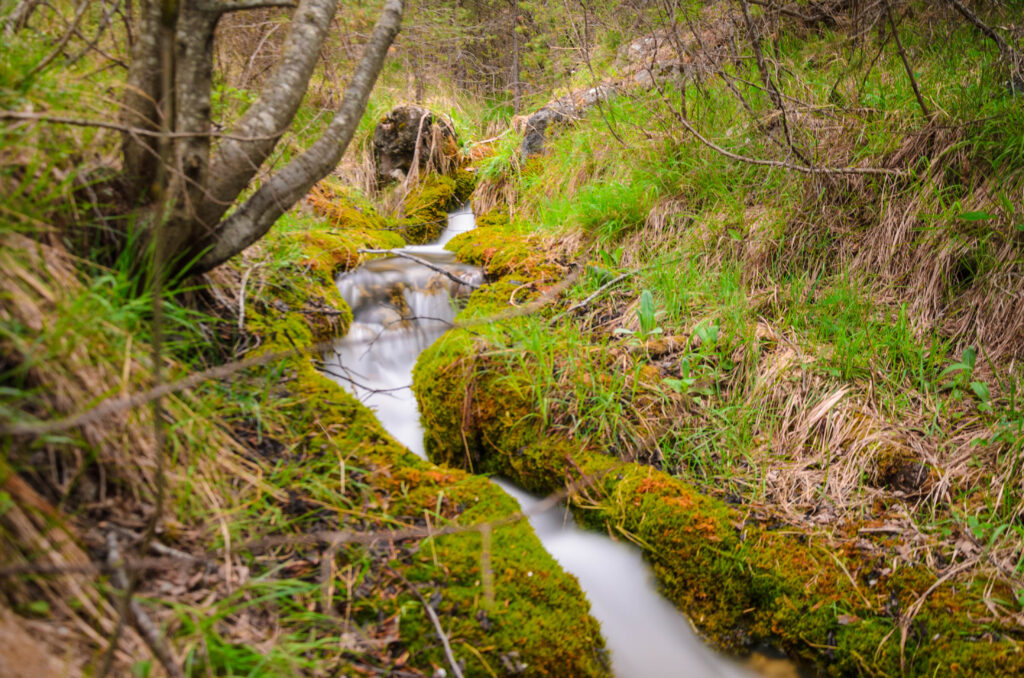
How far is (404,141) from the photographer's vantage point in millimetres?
6250

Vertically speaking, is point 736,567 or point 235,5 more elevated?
point 235,5

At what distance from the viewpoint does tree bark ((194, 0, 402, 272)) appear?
2.30 metres

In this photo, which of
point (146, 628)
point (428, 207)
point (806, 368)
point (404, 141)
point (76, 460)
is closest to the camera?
point (146, 628)

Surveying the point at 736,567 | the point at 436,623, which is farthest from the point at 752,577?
the point at 436,623

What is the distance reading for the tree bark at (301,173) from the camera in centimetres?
230

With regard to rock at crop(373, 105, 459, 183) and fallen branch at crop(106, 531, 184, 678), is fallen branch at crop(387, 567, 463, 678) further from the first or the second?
rock at crop(373, 105, 459, 183)

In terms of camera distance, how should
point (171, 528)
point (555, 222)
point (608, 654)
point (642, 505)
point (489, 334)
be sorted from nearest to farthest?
point (171, 528), point (608, 654), point (642, 505), point (489, 334), point (555, 222)

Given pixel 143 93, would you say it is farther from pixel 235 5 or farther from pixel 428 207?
pixel 428 207

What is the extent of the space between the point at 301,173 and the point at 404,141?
418 centimetres

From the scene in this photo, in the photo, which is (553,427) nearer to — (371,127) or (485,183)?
(485,183)

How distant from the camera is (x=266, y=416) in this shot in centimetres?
221

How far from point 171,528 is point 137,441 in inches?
10.7

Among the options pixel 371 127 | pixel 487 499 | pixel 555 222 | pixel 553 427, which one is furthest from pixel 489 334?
pixel 371 127

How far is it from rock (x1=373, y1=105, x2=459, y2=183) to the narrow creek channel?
1.58 m
